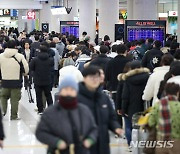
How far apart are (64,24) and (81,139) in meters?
26.2

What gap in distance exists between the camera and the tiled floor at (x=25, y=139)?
31.1 ft

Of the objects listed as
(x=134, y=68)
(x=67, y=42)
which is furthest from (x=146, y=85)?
(x=67, y=42)

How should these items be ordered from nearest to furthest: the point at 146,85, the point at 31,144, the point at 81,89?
the point at 81,89 < the point at 146,85 < the point at 31,144

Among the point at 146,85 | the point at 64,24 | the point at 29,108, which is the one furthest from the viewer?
the point at 64,24

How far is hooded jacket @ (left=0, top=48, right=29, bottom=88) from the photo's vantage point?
12.0m

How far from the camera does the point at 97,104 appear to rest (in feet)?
19.6

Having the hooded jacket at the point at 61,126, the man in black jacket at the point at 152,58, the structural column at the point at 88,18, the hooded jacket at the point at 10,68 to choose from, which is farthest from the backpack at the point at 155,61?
the structural column at the point at 88,18

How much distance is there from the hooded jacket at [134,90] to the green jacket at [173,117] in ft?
6.02

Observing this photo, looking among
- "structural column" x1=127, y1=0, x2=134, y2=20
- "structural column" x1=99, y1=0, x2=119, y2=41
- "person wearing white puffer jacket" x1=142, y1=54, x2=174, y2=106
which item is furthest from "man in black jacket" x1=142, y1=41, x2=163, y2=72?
"structural column" x1=127, y1=0, x2=134, y2=20

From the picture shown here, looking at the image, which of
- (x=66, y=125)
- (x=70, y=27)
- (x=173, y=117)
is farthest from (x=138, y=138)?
(x=70, y=27)

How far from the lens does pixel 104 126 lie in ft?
19.7

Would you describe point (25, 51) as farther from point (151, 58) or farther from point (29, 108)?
point (151, 58)

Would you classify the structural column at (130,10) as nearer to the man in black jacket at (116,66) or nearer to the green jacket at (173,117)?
the man in black jacket at (116,66)

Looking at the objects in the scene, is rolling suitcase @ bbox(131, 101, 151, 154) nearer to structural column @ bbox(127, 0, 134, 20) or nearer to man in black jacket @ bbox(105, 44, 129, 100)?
man in black jacket @ bbox(105, 44, 129, 100)
